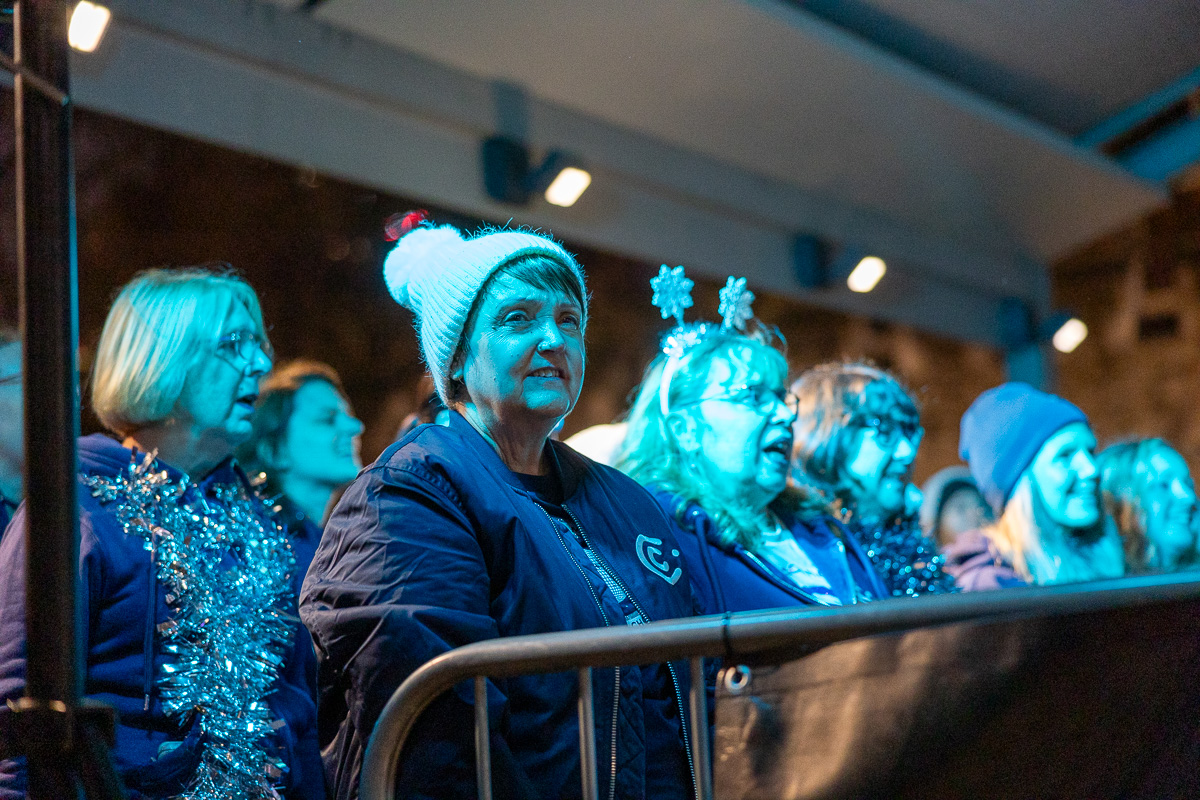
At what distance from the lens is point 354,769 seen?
162 centimetres

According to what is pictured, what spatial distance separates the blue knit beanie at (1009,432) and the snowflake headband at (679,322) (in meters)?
1.02

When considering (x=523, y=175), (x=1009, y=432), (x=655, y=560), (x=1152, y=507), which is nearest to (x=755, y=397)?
(x=655, y=560)

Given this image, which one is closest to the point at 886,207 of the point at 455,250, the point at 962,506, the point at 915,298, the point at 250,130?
the point at 915,298

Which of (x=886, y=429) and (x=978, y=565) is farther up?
(x=886, y=429)

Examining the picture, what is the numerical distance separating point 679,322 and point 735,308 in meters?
0.14

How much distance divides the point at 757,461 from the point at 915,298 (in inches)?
149

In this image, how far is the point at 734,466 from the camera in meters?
2.44

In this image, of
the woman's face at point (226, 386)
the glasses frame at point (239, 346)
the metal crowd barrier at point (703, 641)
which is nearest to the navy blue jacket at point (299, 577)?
the woman's face at point (226, 386)

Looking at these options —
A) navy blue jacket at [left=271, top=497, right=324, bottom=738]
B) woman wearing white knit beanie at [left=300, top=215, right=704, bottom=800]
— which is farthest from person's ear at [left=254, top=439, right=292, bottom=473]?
woman wearing white knit beanie at [left=300, top=215, right=704, bottom=800]

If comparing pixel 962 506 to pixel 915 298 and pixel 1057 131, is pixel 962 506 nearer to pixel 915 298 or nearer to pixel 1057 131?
pixel 915 298

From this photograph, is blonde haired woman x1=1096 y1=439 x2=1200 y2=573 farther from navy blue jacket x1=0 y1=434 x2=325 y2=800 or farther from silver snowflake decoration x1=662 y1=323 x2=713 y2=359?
navy blue jacket x1=0 y1=434 x2=325 y2=800

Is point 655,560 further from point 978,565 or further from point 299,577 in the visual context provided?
point 978,565

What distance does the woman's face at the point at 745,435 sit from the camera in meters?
2.44

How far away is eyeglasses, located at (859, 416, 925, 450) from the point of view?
303 centimetres
